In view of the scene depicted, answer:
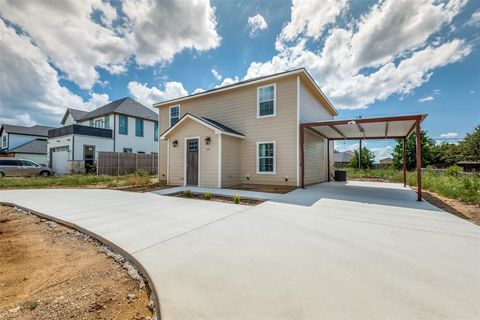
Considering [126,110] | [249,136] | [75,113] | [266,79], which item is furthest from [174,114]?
[75,113]

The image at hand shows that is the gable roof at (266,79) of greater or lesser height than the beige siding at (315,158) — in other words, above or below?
above

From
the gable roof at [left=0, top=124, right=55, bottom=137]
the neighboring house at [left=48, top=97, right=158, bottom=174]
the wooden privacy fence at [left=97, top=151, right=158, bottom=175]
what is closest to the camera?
the wooden privacy fence at [left=97, top=151, right=158, bottom=175]

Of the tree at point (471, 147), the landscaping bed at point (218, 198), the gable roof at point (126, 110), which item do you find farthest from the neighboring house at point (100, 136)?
the tree at point (471, 147)

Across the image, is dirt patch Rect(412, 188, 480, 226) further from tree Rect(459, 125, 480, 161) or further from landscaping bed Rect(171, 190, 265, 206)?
tree Rect(459, 125, 480, 161)

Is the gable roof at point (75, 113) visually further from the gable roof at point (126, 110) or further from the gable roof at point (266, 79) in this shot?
the gable roof at point (266, 79)

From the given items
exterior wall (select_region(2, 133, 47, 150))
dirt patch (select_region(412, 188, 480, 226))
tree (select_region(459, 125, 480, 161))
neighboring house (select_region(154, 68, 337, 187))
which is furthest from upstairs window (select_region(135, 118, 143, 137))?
tree (select_region(459, 125, 480, 161))

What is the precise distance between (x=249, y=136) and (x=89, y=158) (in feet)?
54.2

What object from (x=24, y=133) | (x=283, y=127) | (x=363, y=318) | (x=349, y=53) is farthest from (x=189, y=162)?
(x=24, y=133)

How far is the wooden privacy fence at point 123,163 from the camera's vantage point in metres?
16.0

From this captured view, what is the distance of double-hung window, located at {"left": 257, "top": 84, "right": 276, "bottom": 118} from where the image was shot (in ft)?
31.9

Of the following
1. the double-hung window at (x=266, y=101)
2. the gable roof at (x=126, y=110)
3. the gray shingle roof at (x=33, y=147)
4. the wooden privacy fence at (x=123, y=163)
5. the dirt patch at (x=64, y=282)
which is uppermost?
the gable roof at (x=126, y=110)

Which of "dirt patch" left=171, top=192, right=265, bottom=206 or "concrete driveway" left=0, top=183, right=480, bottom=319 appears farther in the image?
"dirt patch" left=171, top=192, right=265, bottom=206

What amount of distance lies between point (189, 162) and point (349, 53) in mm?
10048

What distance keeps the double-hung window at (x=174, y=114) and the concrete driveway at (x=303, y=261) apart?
884 centimetres
